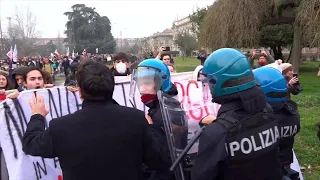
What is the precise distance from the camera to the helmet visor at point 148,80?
117 inches

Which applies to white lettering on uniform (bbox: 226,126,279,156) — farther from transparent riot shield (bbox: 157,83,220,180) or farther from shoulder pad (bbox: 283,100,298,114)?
shoulder pad (bbox: 283,100,298,114)

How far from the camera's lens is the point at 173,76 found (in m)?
4.98

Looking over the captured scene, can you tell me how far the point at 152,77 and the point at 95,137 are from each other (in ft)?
Answer: 3.42

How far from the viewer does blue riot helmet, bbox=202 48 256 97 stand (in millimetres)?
2104

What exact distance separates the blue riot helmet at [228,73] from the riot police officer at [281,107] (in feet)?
2.34

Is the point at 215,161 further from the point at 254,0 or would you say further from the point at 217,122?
the point at 254,0

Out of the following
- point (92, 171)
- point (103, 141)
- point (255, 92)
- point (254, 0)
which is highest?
point (254, 0)

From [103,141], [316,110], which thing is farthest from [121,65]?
[316,110]

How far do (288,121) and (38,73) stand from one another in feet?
9.30

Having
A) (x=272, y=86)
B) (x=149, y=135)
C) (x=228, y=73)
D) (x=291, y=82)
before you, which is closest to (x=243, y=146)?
(x=228, y=73)

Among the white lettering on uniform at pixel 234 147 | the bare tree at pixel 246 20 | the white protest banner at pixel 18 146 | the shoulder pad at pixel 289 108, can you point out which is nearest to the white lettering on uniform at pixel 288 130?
the shoulder pad at pixel 289 108

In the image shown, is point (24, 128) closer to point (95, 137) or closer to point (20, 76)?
point (95, 137)

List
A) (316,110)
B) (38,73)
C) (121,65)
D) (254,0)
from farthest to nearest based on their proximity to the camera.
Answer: (254,0)
(316,110)
(121,65)
(38,73)

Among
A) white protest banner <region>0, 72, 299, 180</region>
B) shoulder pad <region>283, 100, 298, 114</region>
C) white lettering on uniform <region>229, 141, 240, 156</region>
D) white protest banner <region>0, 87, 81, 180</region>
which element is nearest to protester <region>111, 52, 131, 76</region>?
white protest banner <region>0, 72, 299, 180</region>
